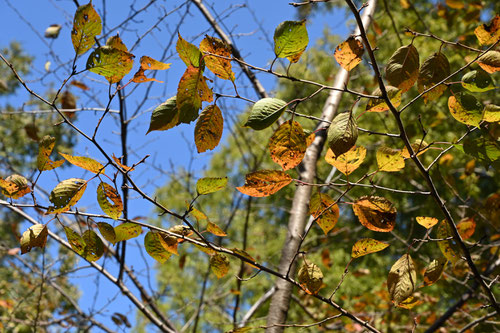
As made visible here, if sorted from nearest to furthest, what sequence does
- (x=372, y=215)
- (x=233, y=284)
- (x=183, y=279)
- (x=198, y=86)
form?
(x=198, y=86), (x=372, y=215), (x=233, y=284), (x=183, y=279)

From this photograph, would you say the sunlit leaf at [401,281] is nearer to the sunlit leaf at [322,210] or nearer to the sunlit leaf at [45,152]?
the sunlit leaf at [322,210]

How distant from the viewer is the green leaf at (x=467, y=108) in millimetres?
729

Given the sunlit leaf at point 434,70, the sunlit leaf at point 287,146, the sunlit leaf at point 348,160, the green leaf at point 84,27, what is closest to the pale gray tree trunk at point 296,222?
the sunlit leaf at point 434,70

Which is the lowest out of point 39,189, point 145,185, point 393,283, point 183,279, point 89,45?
point 393,283

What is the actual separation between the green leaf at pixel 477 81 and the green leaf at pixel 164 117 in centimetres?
52

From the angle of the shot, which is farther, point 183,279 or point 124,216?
point 183,279

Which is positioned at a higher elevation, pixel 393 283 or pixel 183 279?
pixel 183 279

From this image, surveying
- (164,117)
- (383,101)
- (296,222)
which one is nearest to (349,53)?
(383,101)

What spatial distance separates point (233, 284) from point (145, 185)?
6078 millimetres

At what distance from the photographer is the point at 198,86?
0.62 meters

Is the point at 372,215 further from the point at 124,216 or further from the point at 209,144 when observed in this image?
the point at 124,216

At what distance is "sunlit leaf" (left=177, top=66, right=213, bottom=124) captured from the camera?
613 mm

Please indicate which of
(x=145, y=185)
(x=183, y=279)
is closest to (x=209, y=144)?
(x=145, y=185)

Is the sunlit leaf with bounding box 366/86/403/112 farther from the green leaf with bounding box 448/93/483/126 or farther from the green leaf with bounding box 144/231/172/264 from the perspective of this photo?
the green leaf with bounding box 144/231/172/264
